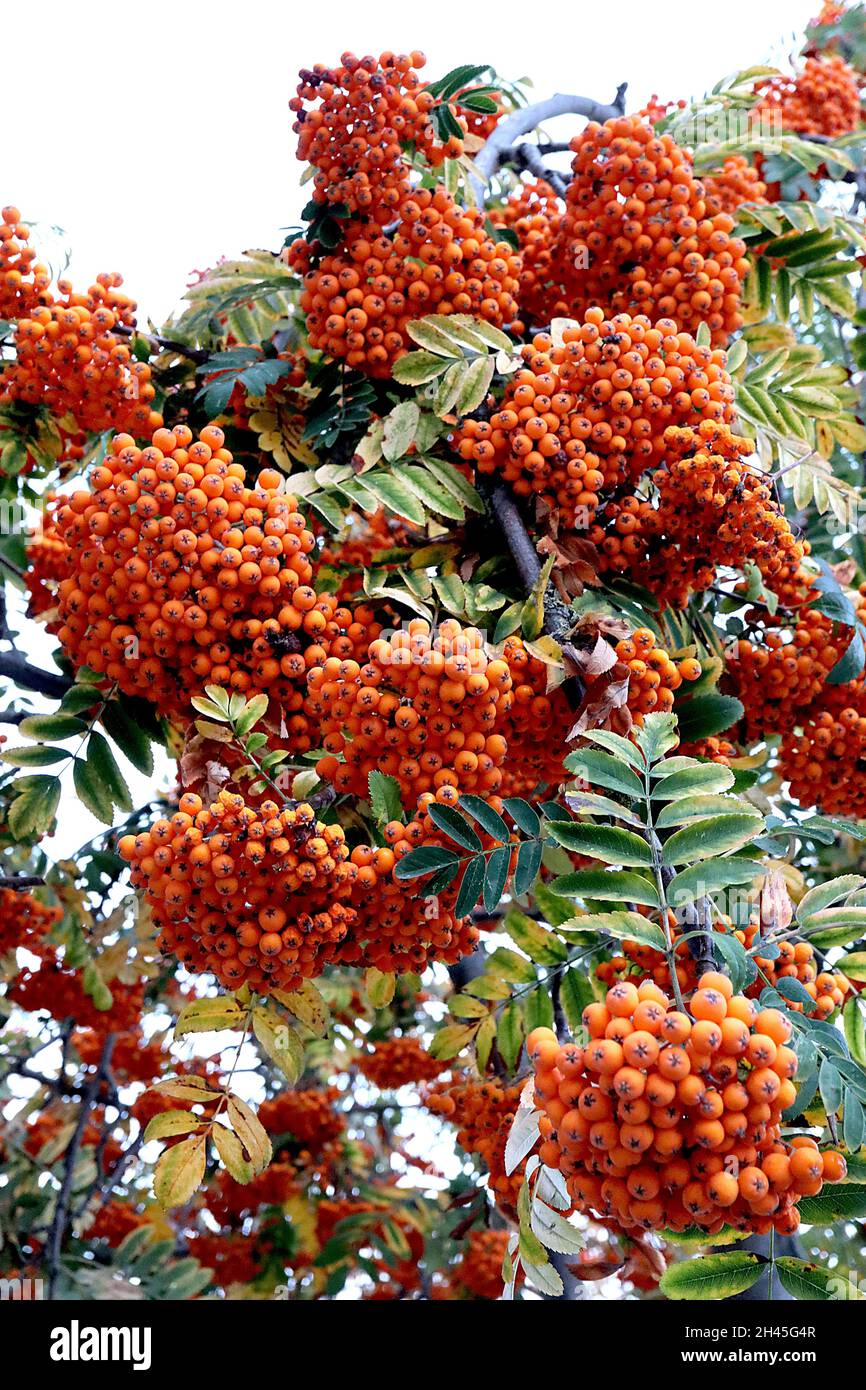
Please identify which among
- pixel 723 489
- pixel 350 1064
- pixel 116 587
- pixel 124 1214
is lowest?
pixel 124 1214

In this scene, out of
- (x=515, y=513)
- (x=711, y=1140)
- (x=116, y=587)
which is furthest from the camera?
(x=515, y=513)

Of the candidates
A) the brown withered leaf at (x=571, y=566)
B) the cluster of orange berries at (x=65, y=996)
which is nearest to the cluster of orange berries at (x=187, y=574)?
the brown withered leaf at (x=571, y=566)

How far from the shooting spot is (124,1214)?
5434mm

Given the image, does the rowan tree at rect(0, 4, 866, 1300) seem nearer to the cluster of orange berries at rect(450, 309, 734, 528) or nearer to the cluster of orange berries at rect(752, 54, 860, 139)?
the cluster of orange berries at rect(450, 309, 734, 528)

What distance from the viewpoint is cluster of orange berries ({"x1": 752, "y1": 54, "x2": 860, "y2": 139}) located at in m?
4.48

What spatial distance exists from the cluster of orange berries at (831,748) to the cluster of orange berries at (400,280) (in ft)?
4.45

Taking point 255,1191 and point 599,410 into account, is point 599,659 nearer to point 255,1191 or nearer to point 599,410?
point 599,410

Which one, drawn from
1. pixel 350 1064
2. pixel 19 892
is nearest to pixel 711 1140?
pixel 19 892

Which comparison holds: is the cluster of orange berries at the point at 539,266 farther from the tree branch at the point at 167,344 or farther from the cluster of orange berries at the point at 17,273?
the cluster of orange berries at the point at 17,273

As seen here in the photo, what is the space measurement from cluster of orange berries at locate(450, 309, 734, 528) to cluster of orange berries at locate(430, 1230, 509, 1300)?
12.0 ft

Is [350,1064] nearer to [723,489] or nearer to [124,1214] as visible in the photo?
[124,1214]

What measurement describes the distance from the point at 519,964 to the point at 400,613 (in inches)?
36.5

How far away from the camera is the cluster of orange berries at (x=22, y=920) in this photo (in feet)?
13.8

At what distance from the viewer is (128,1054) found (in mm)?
5352
